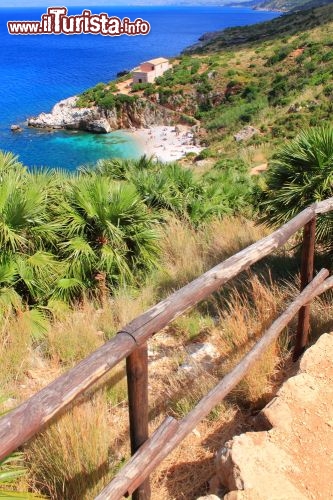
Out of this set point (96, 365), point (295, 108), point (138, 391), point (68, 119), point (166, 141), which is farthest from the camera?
point (68, 119)

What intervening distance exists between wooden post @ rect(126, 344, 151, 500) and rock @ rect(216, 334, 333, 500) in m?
0.54

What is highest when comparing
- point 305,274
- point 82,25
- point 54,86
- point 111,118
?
point 82,25

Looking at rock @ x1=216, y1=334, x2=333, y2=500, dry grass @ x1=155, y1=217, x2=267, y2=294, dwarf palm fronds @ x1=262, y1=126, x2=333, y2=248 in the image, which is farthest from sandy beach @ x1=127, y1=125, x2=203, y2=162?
rock @ x1=216, y1=334, x2=333, y2=500

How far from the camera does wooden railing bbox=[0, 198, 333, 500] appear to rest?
1.53m

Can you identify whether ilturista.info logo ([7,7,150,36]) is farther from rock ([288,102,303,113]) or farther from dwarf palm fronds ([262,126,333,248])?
dwarf palm fronds ([262,126,333,248])

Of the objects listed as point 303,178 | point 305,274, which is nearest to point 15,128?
point 303,178

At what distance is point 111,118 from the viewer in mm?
46406

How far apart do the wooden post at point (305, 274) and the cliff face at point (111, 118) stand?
43129 millimetres

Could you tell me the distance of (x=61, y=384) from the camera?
165 cm

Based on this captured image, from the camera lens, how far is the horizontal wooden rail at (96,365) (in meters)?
1.47

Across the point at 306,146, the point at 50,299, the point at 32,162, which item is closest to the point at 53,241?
the point at 50,299

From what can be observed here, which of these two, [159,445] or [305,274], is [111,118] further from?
[159,445]

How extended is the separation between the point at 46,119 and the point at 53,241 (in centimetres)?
4583

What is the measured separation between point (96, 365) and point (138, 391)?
37cm
